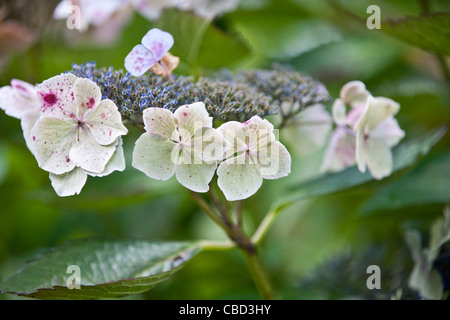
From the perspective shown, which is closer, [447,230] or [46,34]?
[447,230]

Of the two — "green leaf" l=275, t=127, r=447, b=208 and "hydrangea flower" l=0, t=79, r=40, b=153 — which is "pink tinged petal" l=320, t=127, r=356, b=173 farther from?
"hydrangea flower" l=0, t=79, r=40, b=153

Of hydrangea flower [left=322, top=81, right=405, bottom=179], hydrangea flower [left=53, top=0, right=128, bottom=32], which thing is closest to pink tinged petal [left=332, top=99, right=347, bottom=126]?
hydrangea flower [left=322, top=81, right=405, bottom=179]

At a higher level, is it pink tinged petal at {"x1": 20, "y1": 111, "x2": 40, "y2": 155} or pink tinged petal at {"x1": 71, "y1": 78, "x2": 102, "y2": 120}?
pink tinged petal at {"x1": 20, "y1": 111, "x2": 40, "y2": 155}

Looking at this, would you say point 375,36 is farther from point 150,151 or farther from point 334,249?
point 150,151

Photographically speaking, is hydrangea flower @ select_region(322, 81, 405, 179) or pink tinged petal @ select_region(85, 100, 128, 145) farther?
hydrangea flower @ select_region(322, 81, 405, 179)

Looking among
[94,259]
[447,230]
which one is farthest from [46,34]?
[447,230]

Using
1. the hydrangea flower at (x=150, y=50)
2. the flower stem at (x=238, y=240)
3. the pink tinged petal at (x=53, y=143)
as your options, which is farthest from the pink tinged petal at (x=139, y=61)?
the flower stem at (x=238, y=240)
